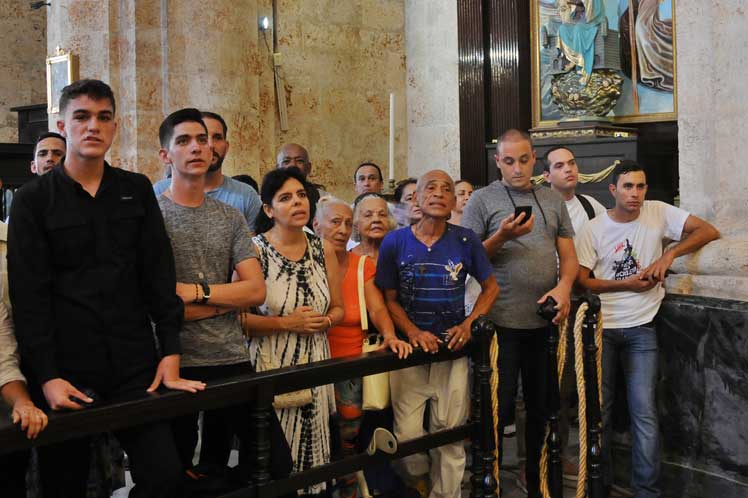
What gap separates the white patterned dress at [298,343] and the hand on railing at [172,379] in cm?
81

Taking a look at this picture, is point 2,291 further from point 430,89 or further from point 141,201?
point 430,89

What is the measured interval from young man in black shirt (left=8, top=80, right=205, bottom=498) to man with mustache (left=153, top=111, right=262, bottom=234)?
1.44 meters

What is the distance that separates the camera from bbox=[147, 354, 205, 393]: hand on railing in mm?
2979

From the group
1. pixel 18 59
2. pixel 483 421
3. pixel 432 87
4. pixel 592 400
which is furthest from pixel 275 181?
pixel 18 59

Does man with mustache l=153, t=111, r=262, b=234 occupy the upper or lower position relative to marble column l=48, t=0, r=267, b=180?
lower

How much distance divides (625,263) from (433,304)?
1.17m

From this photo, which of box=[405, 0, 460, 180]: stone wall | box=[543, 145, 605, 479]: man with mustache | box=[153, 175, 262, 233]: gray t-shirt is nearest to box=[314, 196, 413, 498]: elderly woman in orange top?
box=[153, 175, 262, 233]: gray t-shirt

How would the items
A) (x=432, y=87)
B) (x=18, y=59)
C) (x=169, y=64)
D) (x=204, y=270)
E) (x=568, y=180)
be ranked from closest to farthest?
1. (x=204, y=270)
2. (x=568, y=180)
3. (x=169, y=64)
4. (x=432, y=87)
5. (x=18, y=59)

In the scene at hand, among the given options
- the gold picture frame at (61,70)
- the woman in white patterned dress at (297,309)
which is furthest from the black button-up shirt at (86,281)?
the gold picture frame at (61,70)

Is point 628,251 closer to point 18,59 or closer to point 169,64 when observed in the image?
point 169,64

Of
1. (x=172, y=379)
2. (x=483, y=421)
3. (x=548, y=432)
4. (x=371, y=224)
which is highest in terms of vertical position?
(x=371, y=224)

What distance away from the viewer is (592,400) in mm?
4297

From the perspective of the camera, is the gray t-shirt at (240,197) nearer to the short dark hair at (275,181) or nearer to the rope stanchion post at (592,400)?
the short dark hair at (275,181)

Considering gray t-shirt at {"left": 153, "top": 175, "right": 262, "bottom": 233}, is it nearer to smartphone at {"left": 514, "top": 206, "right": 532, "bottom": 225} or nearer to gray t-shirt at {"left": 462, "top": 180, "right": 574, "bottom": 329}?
gray t-shirt at {"left": 462, "top": 180, "right": 574, "bottom": 329}
